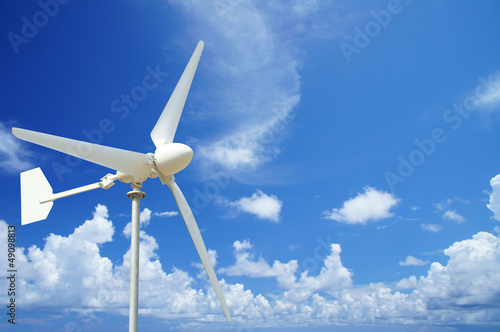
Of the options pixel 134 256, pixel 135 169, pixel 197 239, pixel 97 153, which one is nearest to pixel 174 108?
pixel 135 169

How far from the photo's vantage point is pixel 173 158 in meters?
18.7

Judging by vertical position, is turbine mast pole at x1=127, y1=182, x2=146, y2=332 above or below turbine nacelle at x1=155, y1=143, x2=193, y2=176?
below

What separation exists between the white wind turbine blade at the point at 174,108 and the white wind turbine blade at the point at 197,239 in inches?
119

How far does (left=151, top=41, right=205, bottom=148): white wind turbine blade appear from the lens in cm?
2134

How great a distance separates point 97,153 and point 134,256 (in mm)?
5801

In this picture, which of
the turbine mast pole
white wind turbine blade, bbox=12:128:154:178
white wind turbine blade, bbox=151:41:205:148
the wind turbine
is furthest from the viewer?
white wind turbine blade, bbox=151:41:205:148

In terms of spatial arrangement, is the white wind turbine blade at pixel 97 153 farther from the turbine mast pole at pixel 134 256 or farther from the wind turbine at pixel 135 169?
the turbine mast pole at pixel 134 256

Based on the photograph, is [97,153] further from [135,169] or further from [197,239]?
[197,239]

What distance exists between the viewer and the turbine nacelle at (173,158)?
18.8m

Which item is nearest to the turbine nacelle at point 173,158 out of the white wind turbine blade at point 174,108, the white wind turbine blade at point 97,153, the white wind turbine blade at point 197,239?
the white wind turbine blade at point 97,153

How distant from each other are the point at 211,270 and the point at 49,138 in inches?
455

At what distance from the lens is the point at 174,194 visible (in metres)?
20.5

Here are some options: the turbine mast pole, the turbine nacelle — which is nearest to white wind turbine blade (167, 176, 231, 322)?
the turbine nacelle

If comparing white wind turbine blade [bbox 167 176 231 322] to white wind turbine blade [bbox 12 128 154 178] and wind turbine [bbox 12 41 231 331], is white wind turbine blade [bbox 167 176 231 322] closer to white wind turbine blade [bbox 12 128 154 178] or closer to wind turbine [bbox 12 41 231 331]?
wind turbine [bbox 12 41 231 331]
